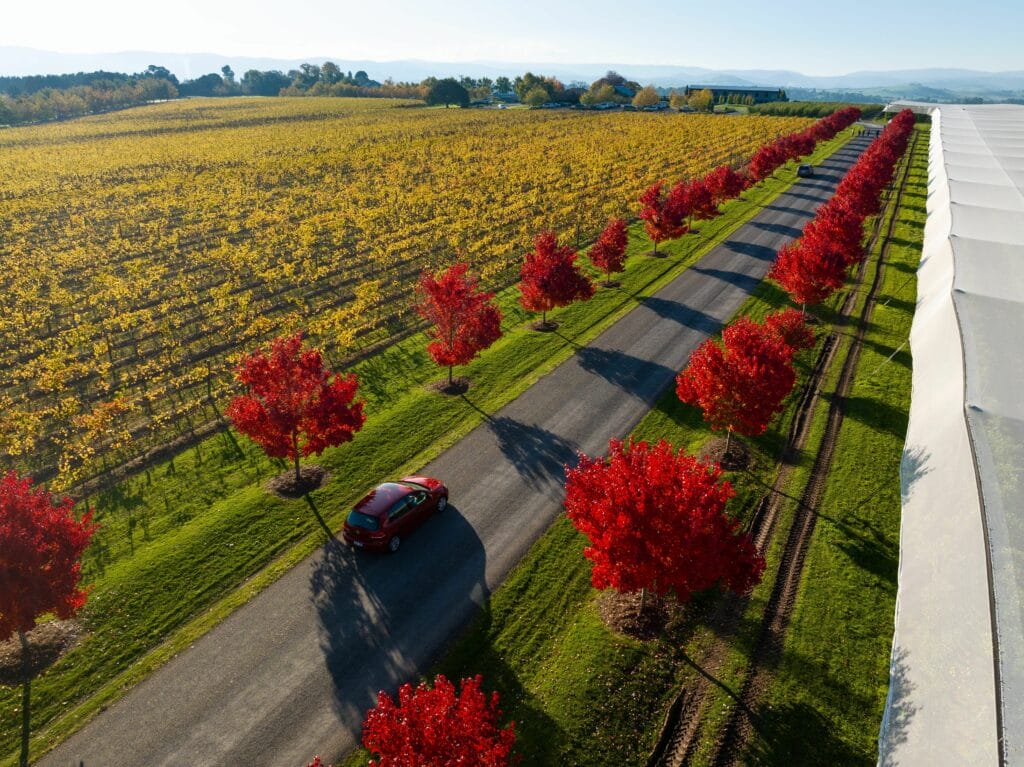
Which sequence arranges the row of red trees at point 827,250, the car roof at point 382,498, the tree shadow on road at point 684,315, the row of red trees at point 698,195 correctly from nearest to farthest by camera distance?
1. the car roof at point 382,498
2. the row of red trees at point 827,250
3. the tree shadow on road at point 684,315
4. the row of red trees at point 698,195

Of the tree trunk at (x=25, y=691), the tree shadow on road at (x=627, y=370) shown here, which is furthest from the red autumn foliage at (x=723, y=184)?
the tree trunk at (x=25, y=691)

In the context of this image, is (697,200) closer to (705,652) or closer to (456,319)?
(456,319)

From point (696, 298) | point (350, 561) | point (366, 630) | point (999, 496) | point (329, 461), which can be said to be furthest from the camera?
point (696, 298)

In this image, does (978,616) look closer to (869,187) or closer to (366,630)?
(366,630)

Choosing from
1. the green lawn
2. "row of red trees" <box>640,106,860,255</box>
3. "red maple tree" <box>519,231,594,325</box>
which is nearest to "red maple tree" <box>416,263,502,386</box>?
"red maple tree" <box>519,231,594,325</box>

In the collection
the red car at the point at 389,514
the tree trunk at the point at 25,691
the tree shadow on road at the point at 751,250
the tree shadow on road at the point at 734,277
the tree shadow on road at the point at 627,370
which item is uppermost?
the red car at the point at 389,514

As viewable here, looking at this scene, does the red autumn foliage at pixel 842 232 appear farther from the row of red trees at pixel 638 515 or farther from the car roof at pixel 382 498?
the car roof at pixel 382 498

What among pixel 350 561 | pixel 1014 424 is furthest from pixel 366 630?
pixel 1014 424
